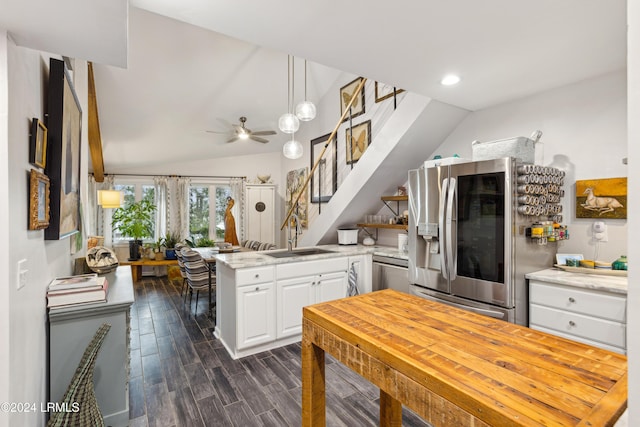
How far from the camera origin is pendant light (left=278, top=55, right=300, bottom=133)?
3.54m

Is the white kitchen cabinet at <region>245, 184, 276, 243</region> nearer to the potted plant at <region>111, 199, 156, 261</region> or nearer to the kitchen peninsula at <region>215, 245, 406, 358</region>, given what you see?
the potted plant at <region>111, 199, 156, 261</region>

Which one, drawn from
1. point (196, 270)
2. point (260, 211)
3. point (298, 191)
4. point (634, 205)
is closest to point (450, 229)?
point (634, 205)

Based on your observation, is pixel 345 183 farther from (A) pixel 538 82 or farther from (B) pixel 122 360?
(B) pixel 122 360

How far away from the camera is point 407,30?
179 cm

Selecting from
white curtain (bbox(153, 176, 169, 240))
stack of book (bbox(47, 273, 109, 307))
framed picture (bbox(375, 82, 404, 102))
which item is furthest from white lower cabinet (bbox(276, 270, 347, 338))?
white curtain (bbox(153, 176, 169, 240))

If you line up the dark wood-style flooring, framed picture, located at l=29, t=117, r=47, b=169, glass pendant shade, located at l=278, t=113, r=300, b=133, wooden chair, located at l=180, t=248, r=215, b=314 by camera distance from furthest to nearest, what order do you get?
wooden chair, located at l=180, t=248, r=215, b=314 < glass pendant shade, located at l=278, t=113, r=300, b=133 < the dark wood-style flooring < framed picture, located at l=29, t=117, r=47, b=169

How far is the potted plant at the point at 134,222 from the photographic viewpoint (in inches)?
244

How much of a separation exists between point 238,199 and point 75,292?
5579 mm

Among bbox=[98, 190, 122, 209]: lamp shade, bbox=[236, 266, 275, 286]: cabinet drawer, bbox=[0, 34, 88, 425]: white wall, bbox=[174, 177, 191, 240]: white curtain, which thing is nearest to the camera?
bbox=[0, 34, 88, 425]: white wall

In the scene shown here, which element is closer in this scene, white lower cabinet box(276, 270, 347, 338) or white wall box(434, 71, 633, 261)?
white wall box(434, 71, 633, 261)

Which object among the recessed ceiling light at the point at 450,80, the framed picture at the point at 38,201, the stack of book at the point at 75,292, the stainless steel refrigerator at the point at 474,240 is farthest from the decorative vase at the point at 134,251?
the recessed ceiling light at the point at 450,80

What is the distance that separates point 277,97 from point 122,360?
4335 millimetres

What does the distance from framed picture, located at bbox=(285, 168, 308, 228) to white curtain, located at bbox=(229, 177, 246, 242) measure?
108cm

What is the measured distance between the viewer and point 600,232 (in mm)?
2480
